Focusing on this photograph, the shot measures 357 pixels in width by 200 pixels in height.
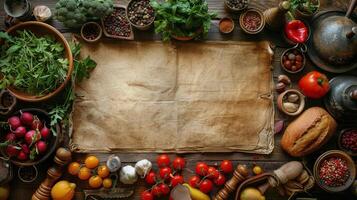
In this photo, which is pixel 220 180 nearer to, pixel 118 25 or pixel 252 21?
pixel 252 21

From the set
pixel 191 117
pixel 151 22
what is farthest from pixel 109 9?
pixel 191 117

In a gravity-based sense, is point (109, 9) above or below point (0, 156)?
above

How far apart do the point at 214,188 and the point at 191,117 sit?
478 mm

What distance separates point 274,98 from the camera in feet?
9.40

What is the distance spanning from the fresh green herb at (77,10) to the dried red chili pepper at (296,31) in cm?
117

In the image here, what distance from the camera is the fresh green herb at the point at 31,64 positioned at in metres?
2.62

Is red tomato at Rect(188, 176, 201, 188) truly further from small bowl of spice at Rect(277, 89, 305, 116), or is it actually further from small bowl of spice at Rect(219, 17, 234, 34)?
small bowl of spice at Rect(219, 17, 234, 34)

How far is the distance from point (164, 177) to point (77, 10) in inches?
45.6

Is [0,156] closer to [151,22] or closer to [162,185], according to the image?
[162,185]

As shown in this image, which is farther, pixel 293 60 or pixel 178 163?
pixel 293 60

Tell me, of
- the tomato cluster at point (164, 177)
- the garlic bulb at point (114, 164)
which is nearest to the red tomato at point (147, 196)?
the tomato cluster at point (164, 177)

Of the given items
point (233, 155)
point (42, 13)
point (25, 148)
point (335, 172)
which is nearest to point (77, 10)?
point (42, 13)

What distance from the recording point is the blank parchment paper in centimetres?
279

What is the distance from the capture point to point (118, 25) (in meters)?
2.80
